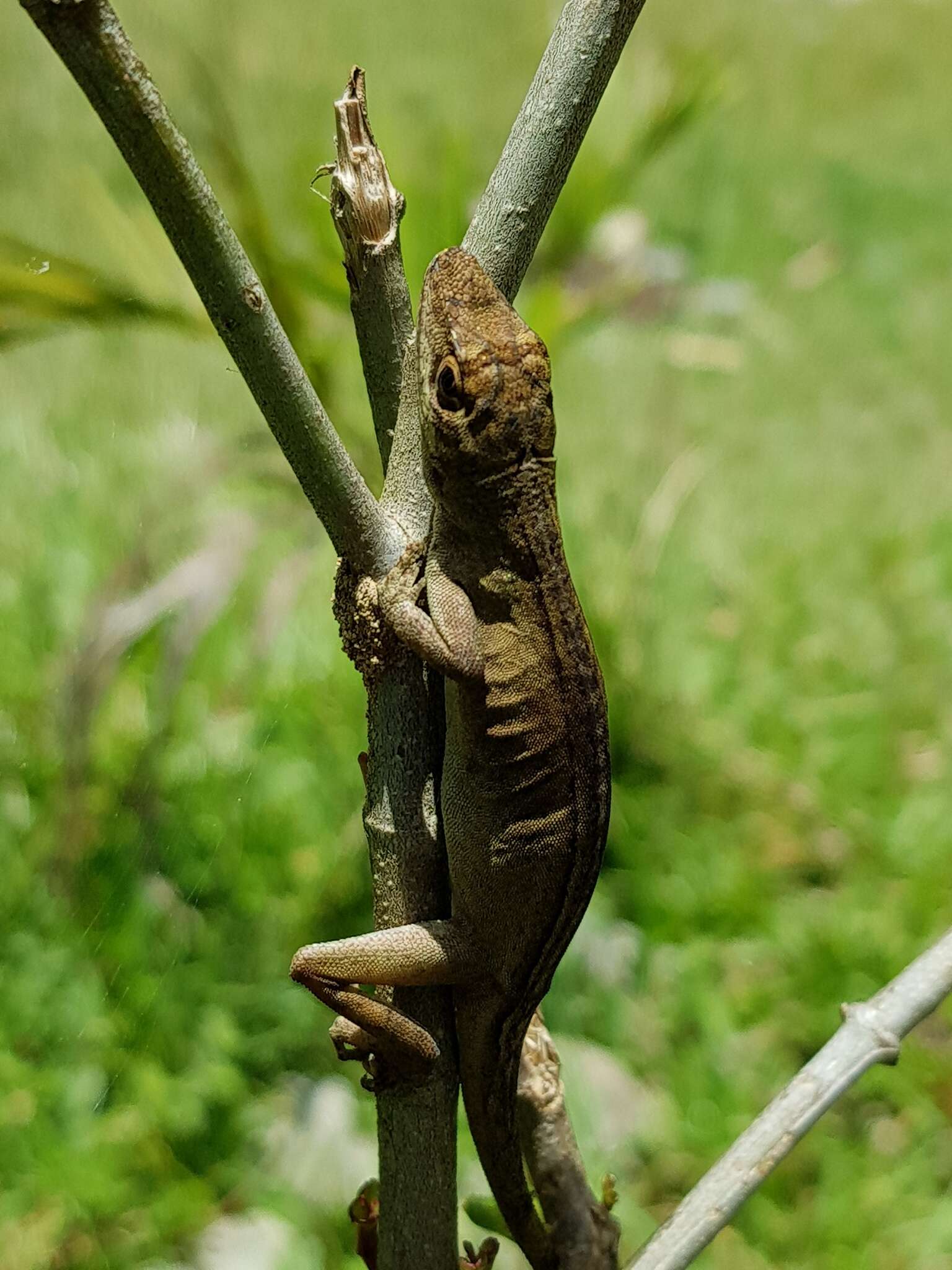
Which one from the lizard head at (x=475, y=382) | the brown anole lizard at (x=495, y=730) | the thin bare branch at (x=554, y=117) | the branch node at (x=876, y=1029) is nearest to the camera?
Answer: the thin bare branch at (x=554, y=117)

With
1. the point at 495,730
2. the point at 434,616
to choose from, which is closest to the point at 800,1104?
the point at 495,730

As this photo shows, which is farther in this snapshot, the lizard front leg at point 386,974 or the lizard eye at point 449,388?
the lizard eye at point 449,388

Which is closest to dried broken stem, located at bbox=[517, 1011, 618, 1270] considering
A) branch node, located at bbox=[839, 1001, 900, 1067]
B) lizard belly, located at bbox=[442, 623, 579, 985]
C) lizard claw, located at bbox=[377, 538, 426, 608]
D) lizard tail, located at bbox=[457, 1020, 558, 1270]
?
lizard tail, located at bbox=[457, 1020, 558, 1270]

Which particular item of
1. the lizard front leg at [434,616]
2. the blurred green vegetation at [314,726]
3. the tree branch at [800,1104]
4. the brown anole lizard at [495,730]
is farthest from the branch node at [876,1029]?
the blurred green vegetation at [314,726]

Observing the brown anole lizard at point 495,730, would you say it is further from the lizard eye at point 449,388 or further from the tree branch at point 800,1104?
the tree branch at point 800,1104

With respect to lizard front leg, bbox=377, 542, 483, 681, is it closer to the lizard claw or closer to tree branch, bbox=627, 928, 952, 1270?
the lizard claw

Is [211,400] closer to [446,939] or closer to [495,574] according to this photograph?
[495,574]
